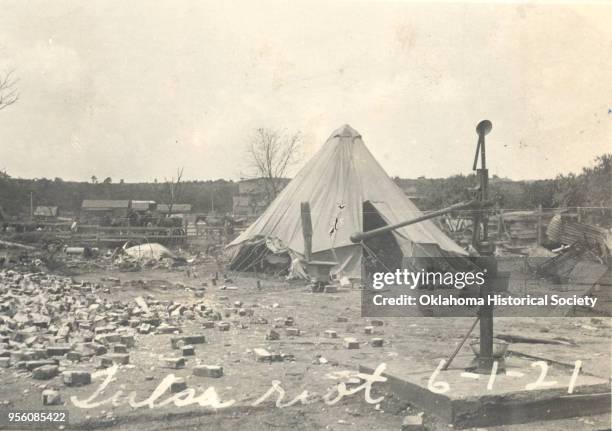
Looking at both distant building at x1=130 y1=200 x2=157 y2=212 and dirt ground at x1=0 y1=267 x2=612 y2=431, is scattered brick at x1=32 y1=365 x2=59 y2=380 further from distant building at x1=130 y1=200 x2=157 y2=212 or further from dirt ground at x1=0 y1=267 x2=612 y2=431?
distant building at x1=130 y1=200 x2=157 y2=212

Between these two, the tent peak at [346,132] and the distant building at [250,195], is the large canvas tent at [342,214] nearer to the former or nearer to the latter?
the tent peak at [346,132]

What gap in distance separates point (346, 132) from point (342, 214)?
116 inches

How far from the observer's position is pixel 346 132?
16.0 m

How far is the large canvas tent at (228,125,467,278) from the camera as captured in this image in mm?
13398

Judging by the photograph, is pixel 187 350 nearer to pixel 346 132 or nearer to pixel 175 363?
pixel 175 363

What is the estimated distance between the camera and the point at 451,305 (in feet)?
32.0

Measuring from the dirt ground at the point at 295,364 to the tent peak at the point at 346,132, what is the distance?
6443mm

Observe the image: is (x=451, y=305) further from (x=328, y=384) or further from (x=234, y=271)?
(x=234, y=271)

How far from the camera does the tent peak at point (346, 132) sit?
16.0 metres

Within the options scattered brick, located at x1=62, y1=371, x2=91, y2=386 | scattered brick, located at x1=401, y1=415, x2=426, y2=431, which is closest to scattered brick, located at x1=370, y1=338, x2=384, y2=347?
scattered brick, located at x1=401, y1=415, x2=426, y2=431

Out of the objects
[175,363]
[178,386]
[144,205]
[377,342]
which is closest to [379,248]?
[377,342]

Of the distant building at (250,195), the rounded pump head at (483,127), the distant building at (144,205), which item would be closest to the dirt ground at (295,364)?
the rounded pump head at (483,127)

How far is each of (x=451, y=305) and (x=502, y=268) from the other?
5527 mm

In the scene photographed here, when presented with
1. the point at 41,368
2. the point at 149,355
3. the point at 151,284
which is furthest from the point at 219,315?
the point at 151,284
